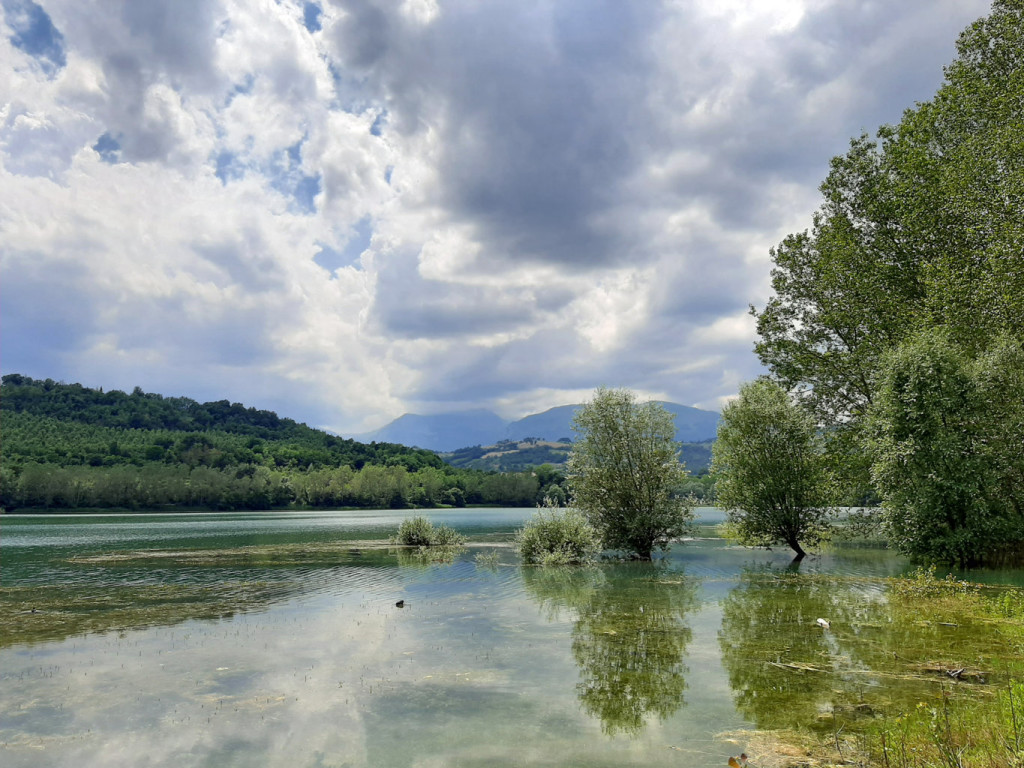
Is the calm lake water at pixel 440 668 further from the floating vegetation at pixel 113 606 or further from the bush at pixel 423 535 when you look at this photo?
the bush at pixel 423 535

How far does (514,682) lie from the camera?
15.6m

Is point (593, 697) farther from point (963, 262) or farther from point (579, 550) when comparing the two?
point (963, 262)

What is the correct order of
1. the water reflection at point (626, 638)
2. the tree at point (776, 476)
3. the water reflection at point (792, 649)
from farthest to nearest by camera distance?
the tree at point (776, 476) → the water reflection at point (626, 638) → the water reflection at point (792, 649)

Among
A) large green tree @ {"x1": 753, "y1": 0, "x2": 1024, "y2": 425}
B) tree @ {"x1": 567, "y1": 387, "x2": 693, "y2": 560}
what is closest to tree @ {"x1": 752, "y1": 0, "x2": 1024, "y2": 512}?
large green tree @ {"x1": 753, "y1": 0, "x2": 1024, "y2": 425}

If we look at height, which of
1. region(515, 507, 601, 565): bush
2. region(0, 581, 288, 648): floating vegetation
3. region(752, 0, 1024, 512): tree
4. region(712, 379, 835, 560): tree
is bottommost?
region(0, 581, 288, 648): floating vegetation

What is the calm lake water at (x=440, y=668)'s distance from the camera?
38.2 feet

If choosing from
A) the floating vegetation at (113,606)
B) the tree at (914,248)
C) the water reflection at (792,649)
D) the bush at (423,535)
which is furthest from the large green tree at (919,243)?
the floating vegetation at (113,606)

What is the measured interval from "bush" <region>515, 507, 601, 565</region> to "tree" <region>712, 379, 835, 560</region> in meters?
11.0

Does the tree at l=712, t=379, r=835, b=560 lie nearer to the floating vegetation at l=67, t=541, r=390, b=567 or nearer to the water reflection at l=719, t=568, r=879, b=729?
the water reflection at l=719, t=568, r=879, b=729

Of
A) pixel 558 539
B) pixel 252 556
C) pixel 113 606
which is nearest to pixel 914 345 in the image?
pixel 558 539

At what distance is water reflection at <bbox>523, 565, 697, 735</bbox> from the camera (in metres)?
13.5

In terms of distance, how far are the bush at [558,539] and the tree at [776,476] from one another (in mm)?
11041

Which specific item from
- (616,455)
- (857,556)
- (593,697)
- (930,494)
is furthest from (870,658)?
(857,556)

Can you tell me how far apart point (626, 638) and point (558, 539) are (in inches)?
1064
